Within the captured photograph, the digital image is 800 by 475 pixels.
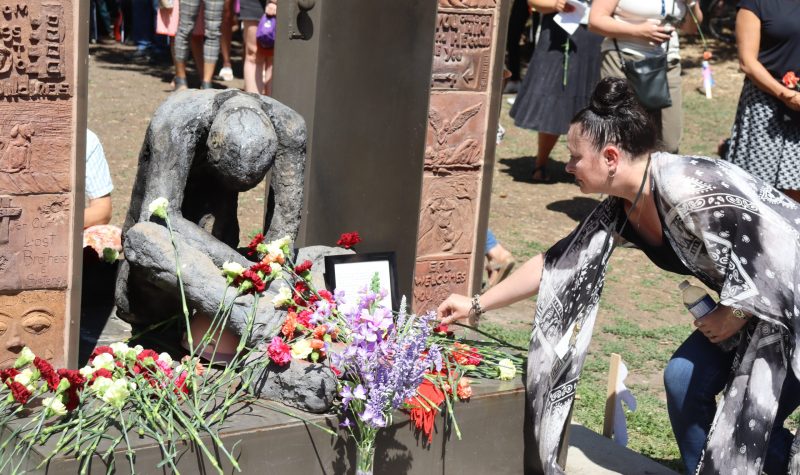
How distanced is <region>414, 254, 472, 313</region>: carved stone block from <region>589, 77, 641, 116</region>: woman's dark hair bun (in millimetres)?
1461

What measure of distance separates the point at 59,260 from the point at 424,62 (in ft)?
5.30

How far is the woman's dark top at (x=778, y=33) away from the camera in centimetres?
561

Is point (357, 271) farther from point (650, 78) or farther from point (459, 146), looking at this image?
point (650, 78)

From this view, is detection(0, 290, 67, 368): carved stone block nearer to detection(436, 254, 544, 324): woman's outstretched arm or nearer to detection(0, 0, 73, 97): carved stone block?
detection(0, 0, 73, 97): carved stone block

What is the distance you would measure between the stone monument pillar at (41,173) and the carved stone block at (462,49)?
155 centimetres

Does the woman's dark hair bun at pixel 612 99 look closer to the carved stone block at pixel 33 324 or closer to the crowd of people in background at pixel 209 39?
the carved stone block at pixel 33 324

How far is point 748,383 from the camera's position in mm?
3166

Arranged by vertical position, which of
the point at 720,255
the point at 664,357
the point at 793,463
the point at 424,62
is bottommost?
the point at 664,357

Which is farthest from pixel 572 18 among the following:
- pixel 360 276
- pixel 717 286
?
pixel 717 286

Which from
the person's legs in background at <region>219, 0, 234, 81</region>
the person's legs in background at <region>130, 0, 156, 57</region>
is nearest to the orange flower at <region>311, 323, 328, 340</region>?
the person's legs in background at <region>219, 0, 234, 81</region>

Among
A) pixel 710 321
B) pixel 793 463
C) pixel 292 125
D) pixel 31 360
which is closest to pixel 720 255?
pixel 710 321

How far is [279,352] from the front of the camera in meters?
3.04

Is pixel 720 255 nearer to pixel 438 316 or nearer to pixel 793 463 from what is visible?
pixel 793 463

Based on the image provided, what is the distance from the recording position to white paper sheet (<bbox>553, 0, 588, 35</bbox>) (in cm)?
771
